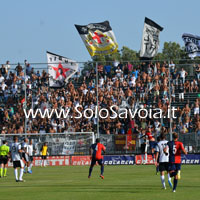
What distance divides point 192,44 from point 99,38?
314 inches

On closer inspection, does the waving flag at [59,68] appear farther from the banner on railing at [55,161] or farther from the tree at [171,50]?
the tree at [171,50]

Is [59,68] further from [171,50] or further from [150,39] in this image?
[171,50]

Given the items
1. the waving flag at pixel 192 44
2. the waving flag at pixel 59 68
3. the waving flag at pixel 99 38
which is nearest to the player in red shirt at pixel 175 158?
the waving flag at pixel 59 68

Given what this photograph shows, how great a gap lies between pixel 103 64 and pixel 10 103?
8.62 metres

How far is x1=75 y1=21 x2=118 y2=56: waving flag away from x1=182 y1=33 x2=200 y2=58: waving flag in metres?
6.12

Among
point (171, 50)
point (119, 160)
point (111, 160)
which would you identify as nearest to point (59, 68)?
point (111, 160)

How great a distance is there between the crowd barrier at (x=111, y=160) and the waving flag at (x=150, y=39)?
882cm

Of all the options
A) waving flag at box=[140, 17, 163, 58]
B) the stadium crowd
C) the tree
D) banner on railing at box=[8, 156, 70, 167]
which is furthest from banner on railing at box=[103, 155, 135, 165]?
the tree

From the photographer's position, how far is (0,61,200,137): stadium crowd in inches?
1678

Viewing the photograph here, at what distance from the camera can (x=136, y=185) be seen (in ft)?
72.6

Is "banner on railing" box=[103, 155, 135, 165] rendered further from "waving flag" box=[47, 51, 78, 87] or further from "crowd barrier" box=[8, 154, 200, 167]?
"waving flag" box=[47, 51, 78, 87]

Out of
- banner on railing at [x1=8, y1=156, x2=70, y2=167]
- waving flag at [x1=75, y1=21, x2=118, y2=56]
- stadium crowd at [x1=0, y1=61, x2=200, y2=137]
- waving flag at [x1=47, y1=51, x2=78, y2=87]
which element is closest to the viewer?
stadium crowd at [x1=0, y1=61, x2=200, y2=137]

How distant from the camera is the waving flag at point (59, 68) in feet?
144

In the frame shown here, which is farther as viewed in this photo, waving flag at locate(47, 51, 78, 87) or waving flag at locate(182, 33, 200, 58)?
waving flag at locate(182, 33, 200, 58)
